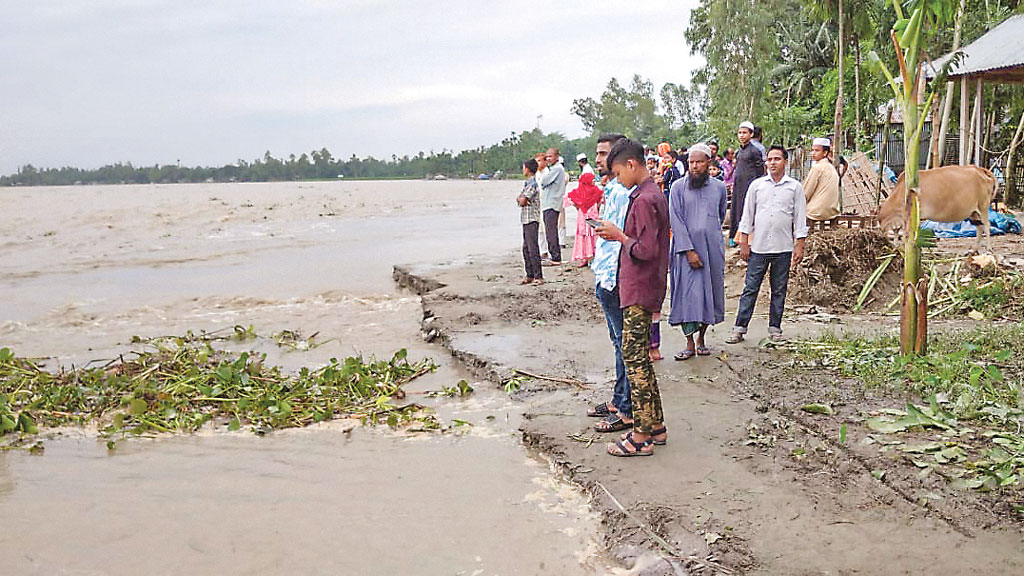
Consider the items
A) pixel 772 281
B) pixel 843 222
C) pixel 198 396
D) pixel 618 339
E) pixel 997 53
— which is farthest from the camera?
pixel 997 53

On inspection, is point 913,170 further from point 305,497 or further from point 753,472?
point 305,497

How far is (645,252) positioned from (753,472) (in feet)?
4.10

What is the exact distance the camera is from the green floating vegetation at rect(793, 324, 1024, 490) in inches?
163

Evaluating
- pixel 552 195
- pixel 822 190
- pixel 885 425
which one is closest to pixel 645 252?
pixel 885 425

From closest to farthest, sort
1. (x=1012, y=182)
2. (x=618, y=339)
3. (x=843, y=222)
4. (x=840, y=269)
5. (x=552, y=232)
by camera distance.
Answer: (x=618, y=339) < (x=840, y=269) < (x=843, y=222) < (x=552, y=232) < (x=1012, y=182)

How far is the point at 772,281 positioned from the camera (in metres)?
6.89

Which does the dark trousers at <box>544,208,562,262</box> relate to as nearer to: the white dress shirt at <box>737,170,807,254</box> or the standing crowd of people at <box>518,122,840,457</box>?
the standing crowd of people at <box>518,122,840,457</box>

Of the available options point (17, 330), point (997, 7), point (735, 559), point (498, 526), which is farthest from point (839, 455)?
point (997, 7)

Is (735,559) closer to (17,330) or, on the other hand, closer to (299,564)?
(299,564)

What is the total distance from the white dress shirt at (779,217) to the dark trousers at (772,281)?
9 centimetres

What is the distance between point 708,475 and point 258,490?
8.11ft

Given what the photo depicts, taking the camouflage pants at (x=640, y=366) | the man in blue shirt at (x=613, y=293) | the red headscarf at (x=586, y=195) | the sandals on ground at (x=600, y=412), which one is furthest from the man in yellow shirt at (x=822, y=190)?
the camouflage pants at (x=640, y=366)

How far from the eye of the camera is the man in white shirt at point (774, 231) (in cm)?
672

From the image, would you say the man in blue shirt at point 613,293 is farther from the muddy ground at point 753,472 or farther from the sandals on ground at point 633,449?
the sandals on ground at point 633,449
